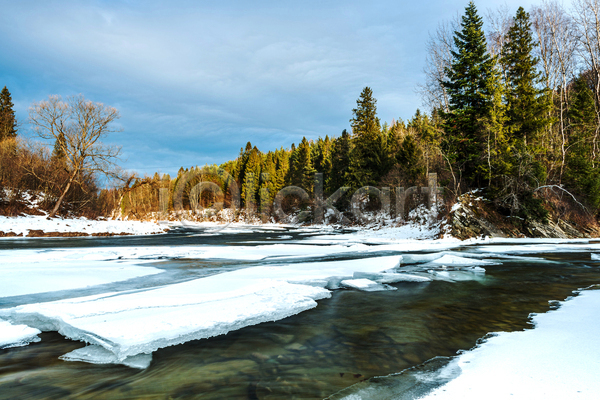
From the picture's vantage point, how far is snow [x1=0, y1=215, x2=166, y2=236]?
20203 mm

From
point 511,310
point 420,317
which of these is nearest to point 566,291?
point 511,310

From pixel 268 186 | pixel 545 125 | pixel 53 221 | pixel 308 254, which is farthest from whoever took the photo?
pixel 268 186

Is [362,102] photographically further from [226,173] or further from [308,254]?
[226,173]

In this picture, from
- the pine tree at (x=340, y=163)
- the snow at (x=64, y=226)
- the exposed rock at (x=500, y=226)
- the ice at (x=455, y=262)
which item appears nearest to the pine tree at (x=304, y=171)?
the pine tree at (x=340, y=163)

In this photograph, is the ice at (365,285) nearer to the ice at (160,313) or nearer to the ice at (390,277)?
the ice at (390,277)

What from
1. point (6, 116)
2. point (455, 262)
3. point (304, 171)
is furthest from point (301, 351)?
point (6, 116)

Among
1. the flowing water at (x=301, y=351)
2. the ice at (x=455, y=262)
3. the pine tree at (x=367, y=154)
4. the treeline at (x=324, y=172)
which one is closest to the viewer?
the flowing water at (x=301, y=351)

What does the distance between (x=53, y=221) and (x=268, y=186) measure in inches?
1671

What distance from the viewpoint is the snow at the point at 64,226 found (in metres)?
20.2

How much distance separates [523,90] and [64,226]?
109 ft

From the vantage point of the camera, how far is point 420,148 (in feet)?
93.2

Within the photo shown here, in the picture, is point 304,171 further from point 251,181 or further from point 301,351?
point 301,351

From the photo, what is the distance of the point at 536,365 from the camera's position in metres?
2.66

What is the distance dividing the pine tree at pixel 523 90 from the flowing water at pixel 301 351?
62.0 feet
